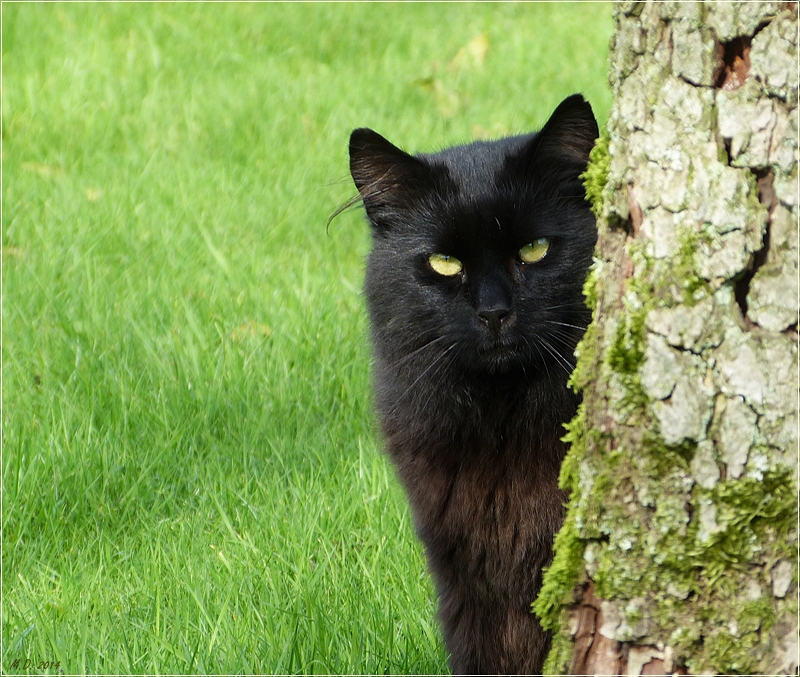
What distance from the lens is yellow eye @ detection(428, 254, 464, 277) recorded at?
2117 millimetres

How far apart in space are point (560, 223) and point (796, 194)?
850mm

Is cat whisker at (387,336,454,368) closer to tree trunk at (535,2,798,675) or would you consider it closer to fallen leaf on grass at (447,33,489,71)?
tree trunk at (535,2,798,675)

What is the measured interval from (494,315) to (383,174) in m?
0.59

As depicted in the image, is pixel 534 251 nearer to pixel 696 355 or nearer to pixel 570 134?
pixel 570 134

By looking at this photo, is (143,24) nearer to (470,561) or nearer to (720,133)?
(470,561)

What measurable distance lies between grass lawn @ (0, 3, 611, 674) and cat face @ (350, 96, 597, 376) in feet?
2.42

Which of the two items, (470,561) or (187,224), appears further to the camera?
(187,224)

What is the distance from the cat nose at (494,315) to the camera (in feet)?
6.38

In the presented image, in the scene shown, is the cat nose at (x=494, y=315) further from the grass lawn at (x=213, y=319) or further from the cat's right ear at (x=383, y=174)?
the grass lawn at (x=213, y=319)

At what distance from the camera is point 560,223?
6.89 feet

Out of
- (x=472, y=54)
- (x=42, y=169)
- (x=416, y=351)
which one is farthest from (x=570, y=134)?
(x=472, y=54)

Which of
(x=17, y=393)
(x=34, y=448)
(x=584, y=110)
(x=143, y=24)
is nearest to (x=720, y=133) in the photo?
(x=584, y=110)

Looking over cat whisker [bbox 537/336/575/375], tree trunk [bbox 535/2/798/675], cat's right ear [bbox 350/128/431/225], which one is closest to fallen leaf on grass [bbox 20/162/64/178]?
cat's right ear [bbox 350/128/431/225]

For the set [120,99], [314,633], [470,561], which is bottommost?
[314,633]
